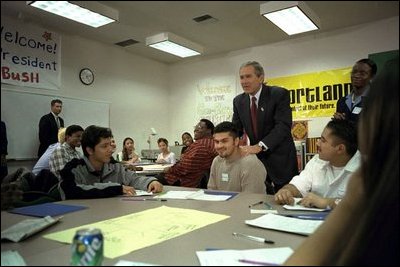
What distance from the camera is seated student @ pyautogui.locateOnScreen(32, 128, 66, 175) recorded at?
4.87 feet

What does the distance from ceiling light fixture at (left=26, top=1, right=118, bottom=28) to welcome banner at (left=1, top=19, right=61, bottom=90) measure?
9cm

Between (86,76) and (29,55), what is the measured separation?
484mm

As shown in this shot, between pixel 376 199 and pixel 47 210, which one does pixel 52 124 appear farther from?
pixel 376 199

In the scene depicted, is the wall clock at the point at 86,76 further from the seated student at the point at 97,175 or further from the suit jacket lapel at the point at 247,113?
the suit jacket lapel at the point at 247,113

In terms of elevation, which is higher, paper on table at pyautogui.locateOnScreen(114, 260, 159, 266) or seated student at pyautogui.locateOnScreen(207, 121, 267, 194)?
seated student at pyautogui.locateOnScreen(207, 121, 267, 194)

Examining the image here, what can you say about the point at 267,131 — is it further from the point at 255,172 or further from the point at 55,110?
the point at 55,110

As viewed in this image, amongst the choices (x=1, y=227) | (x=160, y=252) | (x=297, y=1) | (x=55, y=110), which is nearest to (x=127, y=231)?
(x=160, y=252)

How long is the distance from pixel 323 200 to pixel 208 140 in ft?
5.03

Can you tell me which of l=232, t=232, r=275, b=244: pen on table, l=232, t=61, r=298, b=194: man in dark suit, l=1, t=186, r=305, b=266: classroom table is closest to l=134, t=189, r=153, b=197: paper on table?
l=1, t=186, r=305, b=266: classroom table

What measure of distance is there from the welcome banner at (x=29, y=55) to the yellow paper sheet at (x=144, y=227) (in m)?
0.44

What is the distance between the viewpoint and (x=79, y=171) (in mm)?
1682

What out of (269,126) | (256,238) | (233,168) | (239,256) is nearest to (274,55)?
(269,126)

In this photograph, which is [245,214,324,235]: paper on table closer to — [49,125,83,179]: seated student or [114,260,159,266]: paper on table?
[114,260,159,266]: paper on table

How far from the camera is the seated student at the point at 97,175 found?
1.52 meters
